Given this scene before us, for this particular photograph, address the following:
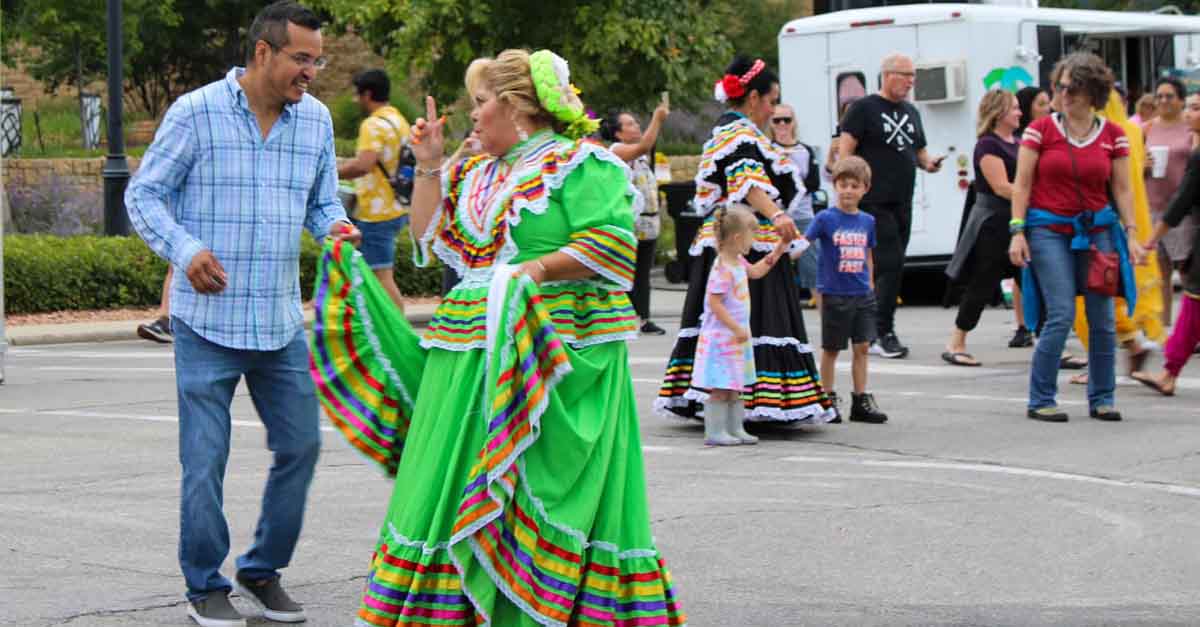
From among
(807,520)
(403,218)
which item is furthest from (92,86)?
(807,520)

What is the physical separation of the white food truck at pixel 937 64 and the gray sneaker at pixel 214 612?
13.5 meters

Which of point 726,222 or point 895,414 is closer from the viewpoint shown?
point 726,222

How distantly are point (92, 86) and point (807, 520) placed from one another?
3464 cm

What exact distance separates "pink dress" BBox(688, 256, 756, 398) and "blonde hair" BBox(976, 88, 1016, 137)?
4021 mm

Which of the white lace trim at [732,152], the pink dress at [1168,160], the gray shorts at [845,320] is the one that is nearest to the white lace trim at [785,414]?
the gray shorts at [845,320]

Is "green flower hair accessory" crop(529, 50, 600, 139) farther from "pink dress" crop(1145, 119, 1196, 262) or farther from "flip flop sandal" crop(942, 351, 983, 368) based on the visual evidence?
"pink dress" crop(1145, 119, 1196, 262)

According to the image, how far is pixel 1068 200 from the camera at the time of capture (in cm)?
1025

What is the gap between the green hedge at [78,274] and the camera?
17.8 m

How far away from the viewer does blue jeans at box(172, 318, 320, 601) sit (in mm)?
5809

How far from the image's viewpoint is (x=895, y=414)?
11.0 meters

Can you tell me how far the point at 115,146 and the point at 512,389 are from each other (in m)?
15.5

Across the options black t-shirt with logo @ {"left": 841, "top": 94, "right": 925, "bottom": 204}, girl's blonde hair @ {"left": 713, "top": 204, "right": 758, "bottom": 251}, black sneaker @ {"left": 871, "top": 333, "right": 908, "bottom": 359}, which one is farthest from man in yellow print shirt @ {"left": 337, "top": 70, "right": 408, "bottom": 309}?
girl's blonde hair @ {"left": 713, "top": 204, "right": 758, "bottom": 251}

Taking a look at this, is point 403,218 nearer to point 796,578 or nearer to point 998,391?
point 998,391

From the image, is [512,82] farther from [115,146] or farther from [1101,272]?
[115,146]
